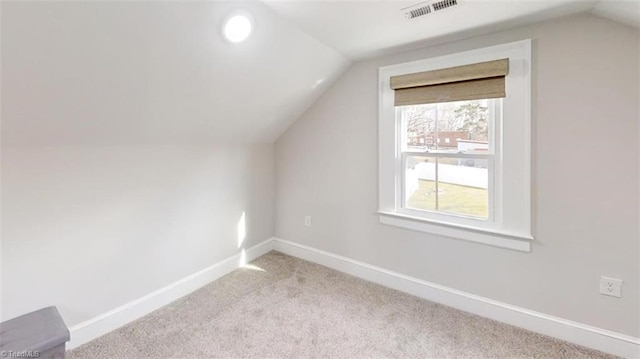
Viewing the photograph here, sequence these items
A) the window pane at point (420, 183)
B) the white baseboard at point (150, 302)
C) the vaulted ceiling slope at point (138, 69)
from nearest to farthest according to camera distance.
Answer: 1. the vaulted ceiling slope at point (138, 69)
2. the white baseboard at point (150, 302)
3. the window pane at point (420, 183)

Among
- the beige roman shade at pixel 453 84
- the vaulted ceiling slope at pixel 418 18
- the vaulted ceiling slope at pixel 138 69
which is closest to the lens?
the vaulted ceiling slope at pixel 138 69

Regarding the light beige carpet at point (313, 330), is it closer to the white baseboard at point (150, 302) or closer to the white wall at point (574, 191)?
the white baseboard at point (150, 302)

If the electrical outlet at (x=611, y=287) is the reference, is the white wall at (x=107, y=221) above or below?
above

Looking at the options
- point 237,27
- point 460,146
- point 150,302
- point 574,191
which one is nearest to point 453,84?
point 460,146

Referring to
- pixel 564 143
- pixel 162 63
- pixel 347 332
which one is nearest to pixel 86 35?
pixel 162 63

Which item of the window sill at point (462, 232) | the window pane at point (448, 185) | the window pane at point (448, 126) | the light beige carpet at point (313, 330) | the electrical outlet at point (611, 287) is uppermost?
the window pane at point (448, 126)

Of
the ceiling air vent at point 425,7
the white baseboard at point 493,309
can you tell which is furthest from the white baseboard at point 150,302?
the ceiling air vent at point 425,7

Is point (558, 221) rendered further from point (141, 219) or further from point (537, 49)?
point (141, 219)

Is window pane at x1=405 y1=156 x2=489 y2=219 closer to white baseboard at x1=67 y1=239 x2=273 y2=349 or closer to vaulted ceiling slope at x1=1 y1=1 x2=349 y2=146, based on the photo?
vaulted ceiling slope at x1=1 y1=1 x2=349 y2=146

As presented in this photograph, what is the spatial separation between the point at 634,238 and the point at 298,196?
2.56m

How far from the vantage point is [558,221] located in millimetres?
1910

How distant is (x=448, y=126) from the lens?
2336 millimetres

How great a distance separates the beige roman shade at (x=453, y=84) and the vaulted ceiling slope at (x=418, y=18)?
0.23 m

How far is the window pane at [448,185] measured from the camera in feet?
7.34
